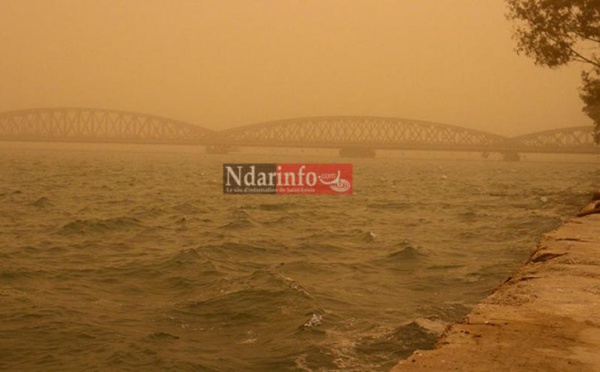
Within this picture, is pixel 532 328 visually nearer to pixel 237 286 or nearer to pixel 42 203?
pixel 237 286

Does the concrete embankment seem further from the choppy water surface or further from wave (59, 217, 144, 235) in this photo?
wave (59, 217, 144, 235)

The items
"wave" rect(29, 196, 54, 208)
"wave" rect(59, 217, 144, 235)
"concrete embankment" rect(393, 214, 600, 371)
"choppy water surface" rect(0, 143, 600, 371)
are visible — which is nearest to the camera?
"concrete embankment" rect(393, 214, 600, 371)

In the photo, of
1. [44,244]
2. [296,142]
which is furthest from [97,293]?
[296,142]

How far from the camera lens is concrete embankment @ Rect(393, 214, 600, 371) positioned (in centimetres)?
400

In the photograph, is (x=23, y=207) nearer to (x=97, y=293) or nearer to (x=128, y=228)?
(x=128, y=228)

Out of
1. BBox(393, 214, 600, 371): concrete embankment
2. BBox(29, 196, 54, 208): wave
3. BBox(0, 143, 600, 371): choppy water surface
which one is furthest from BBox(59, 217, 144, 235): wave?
BBox(393, 214, 600, 371): concrete embankment

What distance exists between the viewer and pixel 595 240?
343 inches

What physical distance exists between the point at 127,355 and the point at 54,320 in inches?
63.3

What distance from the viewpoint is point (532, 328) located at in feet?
15.6

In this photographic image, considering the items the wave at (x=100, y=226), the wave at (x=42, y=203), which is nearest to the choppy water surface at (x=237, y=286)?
the wave at (x=100, y=226)

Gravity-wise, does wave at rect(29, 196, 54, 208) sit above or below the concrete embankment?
below

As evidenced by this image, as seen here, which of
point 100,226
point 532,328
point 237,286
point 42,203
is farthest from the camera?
point 42,203

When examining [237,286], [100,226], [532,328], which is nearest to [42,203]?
[100,226]

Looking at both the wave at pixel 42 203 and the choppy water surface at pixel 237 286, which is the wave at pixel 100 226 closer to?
the choppy water surface at pixel 237 286
